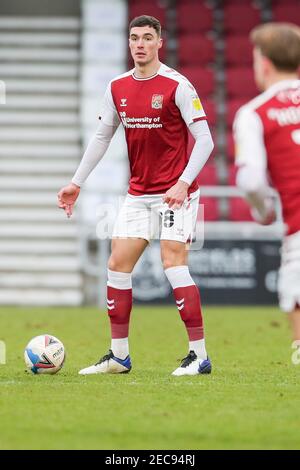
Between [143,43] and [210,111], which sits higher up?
[210,111]

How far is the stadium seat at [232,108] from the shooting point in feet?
55.8

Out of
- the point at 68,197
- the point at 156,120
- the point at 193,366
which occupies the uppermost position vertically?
the point at 156,120

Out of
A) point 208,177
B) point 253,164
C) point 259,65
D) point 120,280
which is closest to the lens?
point 253,164

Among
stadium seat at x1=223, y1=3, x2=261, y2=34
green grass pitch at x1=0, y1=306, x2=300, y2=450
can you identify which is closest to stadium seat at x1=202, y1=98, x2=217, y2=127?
stadium seat at x1=223, y1=3, x2=261, y2=34

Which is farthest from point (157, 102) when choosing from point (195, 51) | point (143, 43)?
point (195, 51)

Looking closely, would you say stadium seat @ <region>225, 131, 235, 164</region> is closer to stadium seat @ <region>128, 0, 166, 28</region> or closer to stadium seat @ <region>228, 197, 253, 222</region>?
stadium seat @ <region>228, 197, 253, 222</region>

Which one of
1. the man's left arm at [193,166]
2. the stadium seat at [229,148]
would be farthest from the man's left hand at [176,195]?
the stadium seat at [229,148]

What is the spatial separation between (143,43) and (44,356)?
2045 mm

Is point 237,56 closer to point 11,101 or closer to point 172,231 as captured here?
point 11,101

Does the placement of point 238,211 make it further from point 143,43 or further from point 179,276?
point 143,43

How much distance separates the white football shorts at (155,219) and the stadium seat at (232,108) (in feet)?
33.5

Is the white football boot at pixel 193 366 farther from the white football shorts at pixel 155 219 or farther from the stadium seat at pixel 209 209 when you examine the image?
the stadium seat at pixel 209 209

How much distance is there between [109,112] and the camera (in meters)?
7.04
